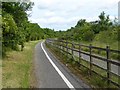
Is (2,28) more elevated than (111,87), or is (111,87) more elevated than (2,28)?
(2,28)

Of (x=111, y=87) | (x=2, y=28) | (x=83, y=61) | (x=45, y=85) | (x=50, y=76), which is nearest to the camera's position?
(x=111, y=87)

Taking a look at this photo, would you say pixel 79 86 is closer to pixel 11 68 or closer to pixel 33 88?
pixel 33 88

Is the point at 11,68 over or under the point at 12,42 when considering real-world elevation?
under

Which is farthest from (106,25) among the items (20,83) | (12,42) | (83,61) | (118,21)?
(20,83)

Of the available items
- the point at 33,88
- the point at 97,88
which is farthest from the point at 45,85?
the point at 97,88

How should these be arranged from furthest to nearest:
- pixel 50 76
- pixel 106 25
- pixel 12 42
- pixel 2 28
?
pixel 106 25
pixel 12 42
pixel 2 28
pixel 50 76

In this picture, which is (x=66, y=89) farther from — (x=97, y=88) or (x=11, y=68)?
(x=11, y=68)

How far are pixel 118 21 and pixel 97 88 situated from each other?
3515 centimetres

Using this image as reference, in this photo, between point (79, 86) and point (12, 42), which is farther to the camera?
point (12, 42)

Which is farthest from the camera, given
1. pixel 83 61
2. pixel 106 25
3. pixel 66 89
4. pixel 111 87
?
pixel 106 25

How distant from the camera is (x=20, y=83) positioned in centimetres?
1168

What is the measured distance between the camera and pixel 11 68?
52.9ft

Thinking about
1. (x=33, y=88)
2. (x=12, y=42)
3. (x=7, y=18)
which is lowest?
(x=33, y=88)

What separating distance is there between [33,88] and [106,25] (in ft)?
174
